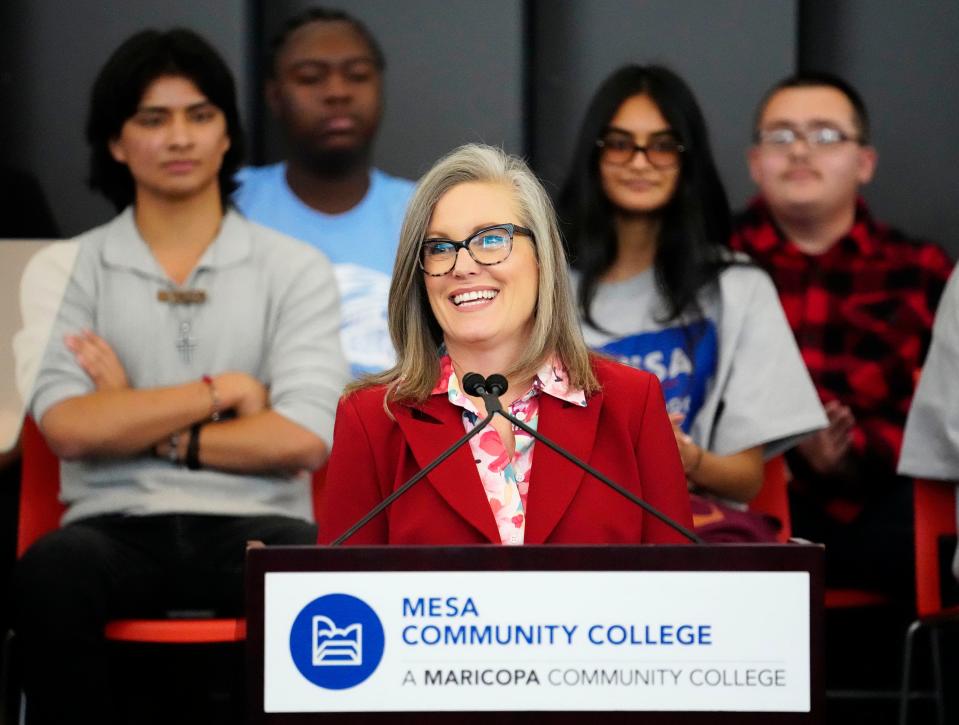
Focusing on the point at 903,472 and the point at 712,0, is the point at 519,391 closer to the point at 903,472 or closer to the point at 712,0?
the point at 903,472

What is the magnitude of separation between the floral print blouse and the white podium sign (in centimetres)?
47

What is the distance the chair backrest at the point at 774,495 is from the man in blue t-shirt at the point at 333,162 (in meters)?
1.01

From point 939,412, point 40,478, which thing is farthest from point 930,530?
point 40,478

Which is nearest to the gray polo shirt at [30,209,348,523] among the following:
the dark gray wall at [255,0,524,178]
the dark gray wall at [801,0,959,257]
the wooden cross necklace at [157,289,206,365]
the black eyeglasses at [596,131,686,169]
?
the wooden cross necklace at [157,289,206,365]

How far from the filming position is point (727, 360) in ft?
10.5

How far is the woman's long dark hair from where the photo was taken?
10.8 ft

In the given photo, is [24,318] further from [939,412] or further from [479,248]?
[939,412]

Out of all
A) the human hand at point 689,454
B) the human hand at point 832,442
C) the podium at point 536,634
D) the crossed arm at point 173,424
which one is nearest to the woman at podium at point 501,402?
the podium at point 536,634

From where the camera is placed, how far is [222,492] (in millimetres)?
3139

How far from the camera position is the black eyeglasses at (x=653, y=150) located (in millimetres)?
3326

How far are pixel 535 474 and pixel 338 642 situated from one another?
1.75 ft

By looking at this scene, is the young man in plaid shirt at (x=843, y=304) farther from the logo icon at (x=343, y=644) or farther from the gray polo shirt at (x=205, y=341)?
the logo icon at (x=343, y=644)

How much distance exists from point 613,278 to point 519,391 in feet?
4.20

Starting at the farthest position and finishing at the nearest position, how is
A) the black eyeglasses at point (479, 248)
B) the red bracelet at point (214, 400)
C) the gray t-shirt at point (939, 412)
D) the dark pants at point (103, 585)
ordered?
the red bracelet at point (214, 400)
the gray t-shirt at point (939, 412)
the dark pants at point (103, 585)
the black eyeglasses at point (479, 248)
